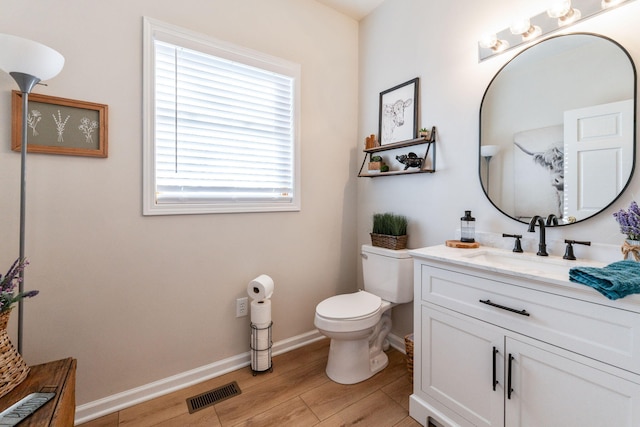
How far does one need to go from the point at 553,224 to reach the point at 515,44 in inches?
38.9

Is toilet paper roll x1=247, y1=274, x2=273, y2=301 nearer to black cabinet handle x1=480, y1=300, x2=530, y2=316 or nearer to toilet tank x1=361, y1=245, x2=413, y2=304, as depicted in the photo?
toilet tank x1=361, y1=245, x2=413, y2=304

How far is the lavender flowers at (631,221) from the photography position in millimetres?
1108

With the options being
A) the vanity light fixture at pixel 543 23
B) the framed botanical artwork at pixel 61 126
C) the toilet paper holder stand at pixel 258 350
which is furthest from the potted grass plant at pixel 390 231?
the framed botanical artwork at pixel 61 126

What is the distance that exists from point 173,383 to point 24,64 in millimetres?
1794

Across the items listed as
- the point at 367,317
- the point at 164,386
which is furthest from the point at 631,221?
the point at 164,386

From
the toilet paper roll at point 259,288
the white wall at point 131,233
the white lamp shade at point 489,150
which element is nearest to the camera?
the white wall at point 131,233

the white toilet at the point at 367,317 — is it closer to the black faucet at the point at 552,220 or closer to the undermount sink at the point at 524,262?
the undermount sink at the point at 524,262

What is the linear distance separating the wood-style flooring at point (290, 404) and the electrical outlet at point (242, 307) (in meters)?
0.38

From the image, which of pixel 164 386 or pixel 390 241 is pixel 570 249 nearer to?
pixel 390 241

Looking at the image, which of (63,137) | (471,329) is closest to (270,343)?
(471,329)

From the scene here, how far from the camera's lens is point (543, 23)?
1.45 m

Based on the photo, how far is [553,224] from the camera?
1.42 meters

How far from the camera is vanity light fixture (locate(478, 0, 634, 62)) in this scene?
1.30 m

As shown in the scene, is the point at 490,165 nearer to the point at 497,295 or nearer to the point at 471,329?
the point at 497,295
